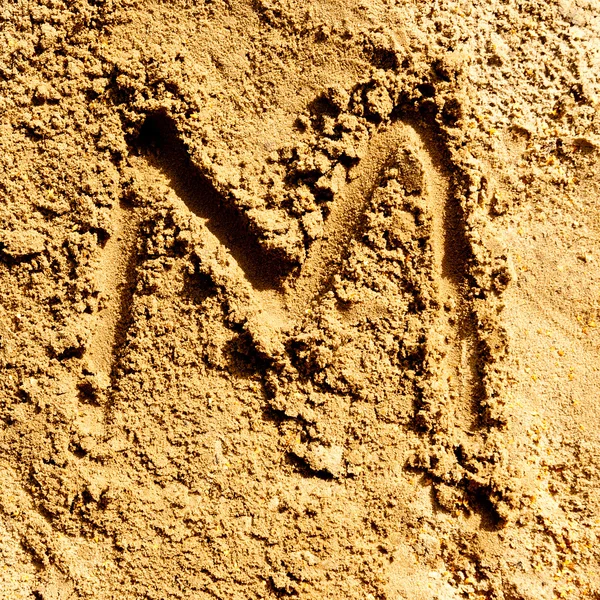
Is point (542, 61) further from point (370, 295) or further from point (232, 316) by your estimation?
point (232, 316)

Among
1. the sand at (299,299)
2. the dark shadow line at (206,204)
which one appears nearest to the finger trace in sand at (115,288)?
the sand at (299,299)

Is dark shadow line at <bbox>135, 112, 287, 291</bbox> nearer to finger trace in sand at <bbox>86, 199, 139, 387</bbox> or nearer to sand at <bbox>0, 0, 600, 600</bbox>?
sand at <bbox>0, 0, 600, 600</bbox>

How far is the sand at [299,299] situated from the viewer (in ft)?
5.33

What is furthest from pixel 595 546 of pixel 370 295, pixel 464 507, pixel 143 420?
pixel 143 420

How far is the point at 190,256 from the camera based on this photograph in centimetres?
162

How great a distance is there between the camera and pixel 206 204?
1.68 metres

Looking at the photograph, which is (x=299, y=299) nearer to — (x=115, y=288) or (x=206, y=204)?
(x=206, y=204)

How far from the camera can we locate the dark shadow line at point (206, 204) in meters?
1.68

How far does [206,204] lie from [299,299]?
1.49 ft

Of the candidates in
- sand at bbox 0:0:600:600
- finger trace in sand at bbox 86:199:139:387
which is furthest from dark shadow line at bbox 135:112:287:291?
finger trace in sand at bbox 86:199:139:387

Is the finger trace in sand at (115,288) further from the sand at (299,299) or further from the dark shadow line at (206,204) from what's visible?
the dark shadow line at (206,204)

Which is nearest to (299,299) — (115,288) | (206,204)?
(206,204)

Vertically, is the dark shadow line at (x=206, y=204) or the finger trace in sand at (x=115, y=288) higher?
the dark shadow line at (x=206, y=204)

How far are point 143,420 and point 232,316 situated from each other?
1.52 feet
